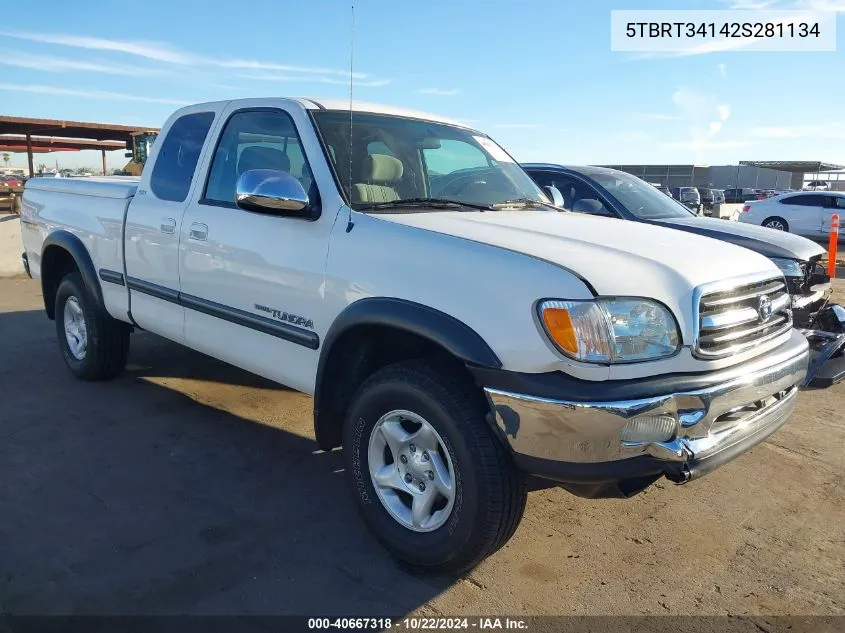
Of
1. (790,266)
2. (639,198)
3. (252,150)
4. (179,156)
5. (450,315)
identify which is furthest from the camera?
(639,198)

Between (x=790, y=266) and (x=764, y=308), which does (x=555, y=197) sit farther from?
(x=790, y=266)

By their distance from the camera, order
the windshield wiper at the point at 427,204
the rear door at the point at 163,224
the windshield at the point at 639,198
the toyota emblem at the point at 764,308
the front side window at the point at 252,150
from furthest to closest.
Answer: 1. the windshield at the point at 639,198
2. the rear door at the point at 163,224
3. the front side window at the point at 252,150
4. the windshield wiper at the point at 427,204
5. the toyota emblem at the point at 764,308

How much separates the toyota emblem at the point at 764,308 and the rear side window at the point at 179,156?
318 cm

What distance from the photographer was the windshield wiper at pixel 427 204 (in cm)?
325

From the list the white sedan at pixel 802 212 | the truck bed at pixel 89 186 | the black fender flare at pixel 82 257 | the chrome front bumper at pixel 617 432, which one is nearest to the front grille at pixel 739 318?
the chrome front bumper at pixel 617 432

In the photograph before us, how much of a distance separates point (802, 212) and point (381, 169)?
1828 cm

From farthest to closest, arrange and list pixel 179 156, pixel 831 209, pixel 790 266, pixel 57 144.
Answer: pixel 57 144
pixel 831 209
pixel 790 266
pixel 179 156

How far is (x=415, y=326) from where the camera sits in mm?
2645

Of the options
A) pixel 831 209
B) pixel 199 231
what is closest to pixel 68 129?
pixel 199 231

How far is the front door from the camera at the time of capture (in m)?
3.27

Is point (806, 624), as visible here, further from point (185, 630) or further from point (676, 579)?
point (185, 630)


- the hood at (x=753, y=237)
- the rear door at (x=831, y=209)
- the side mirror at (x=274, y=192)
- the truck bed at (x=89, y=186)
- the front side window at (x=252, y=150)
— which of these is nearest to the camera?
the side mirror at (x=274, y=192)

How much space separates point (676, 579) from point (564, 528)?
1.91ft

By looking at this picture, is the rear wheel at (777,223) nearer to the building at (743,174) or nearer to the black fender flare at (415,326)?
the black fender flare at (415,326)
